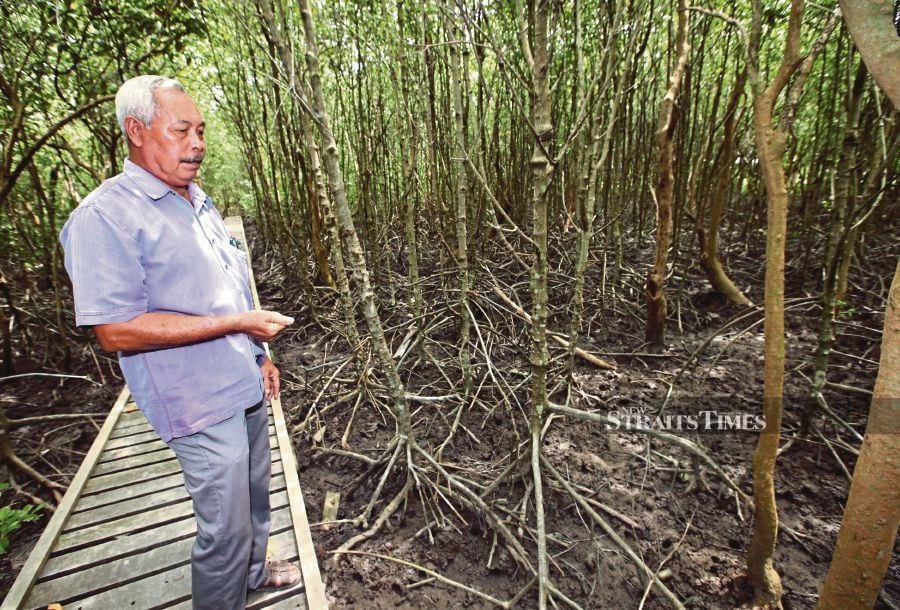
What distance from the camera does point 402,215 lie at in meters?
6.29

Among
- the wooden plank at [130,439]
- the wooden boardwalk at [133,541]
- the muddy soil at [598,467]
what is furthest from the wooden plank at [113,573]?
the wooden plank at [130,439]

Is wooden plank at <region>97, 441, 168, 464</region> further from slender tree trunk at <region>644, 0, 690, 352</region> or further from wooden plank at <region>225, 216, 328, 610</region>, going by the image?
slender tree trunk at <region>644, 0, 690, 352</region>

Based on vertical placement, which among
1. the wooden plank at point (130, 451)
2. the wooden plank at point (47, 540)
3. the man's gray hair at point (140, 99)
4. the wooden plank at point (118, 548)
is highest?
the man's gray hair at point (140, 99)

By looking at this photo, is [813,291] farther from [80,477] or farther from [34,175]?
[34,175]

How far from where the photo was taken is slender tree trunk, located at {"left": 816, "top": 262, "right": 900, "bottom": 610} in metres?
0.87

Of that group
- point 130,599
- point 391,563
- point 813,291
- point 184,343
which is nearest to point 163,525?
point 130,599

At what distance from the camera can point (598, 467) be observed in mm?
2742

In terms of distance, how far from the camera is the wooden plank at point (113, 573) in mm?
1703

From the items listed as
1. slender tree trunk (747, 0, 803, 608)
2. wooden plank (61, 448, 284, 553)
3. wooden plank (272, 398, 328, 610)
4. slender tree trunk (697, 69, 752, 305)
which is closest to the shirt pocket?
wooden plank (272, 398, 328, 610)

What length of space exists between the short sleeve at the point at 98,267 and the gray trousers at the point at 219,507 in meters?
0.43

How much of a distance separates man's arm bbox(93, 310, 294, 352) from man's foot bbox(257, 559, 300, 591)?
113 centimetres

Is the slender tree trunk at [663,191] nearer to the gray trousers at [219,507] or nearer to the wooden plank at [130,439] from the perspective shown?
the gray trousers at [219,507]

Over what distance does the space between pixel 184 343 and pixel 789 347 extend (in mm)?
4452

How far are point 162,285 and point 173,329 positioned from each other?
0.47 ft
